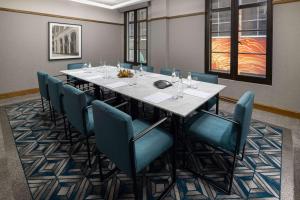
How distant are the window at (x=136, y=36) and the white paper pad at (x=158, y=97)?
423 centimetres

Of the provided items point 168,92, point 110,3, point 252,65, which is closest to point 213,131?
point 168,92

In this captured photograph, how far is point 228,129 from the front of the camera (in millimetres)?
1950

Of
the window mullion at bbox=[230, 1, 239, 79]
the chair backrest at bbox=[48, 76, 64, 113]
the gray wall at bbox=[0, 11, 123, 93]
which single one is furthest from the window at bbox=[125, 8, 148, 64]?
the chair backrest at bbox=[48, 76, 64, 113]

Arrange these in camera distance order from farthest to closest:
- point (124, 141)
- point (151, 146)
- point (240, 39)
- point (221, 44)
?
1. point (221, 44)
2. point (240, 39)
3. point (151, 146)
4. point (124, 141)

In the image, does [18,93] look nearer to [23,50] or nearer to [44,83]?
[23,50]

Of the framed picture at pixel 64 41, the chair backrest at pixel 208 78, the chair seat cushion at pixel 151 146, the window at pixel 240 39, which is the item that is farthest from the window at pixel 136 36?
the chair seat cushion at pixel 151 146

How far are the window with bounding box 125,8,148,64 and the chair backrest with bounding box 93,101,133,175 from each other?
4971 millimetres

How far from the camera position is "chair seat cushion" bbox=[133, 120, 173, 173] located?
154cm

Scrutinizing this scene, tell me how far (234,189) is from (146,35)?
17.3 feet

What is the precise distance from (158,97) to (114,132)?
2.76 feet

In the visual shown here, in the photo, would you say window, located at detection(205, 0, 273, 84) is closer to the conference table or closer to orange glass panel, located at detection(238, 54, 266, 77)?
orange glass panel, located at detection(238, 54, 266, 77)

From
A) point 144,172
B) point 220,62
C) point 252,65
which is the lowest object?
point 144,172

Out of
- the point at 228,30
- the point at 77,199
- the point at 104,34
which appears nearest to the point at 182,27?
the point at 228,30

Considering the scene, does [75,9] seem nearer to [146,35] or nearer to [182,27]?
[146,35]
